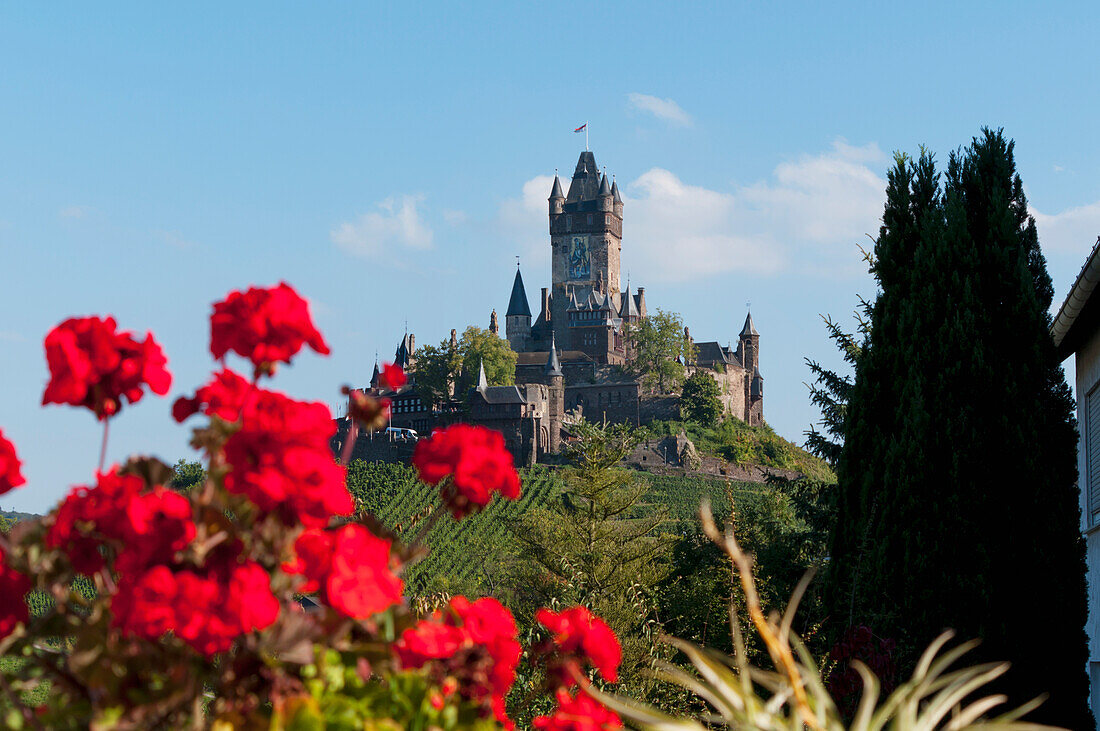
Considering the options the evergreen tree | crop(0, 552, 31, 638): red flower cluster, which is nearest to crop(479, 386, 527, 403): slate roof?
the evergreen tree

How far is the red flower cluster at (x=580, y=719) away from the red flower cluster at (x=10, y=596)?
40.9 inches

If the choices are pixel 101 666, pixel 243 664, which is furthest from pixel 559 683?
pixel 101 666

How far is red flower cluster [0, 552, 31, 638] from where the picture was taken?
2148 millimetres

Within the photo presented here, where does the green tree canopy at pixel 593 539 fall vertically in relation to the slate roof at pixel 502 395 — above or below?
below

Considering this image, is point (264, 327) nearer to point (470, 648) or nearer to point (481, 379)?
point (470, 648)

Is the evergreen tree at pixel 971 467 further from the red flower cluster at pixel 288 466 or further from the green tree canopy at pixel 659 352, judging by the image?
the green tree canopy at pixel 659 352

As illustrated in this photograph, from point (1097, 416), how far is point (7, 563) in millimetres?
7738

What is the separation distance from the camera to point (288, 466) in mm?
1942

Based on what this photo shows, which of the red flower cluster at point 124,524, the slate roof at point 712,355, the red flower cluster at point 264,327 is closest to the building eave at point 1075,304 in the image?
the red flower cluster at point 264,327

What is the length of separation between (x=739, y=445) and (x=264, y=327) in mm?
72299

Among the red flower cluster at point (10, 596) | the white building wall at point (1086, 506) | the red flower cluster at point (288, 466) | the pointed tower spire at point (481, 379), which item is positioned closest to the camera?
the red flower cluster at point (288, 466)

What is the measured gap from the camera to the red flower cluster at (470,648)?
2.22m

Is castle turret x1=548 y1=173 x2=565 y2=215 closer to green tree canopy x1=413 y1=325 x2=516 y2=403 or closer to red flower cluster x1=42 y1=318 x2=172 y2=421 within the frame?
green tree canopy x1=413 y1=325 x2=516 y2=403

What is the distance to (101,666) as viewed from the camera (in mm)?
1927
